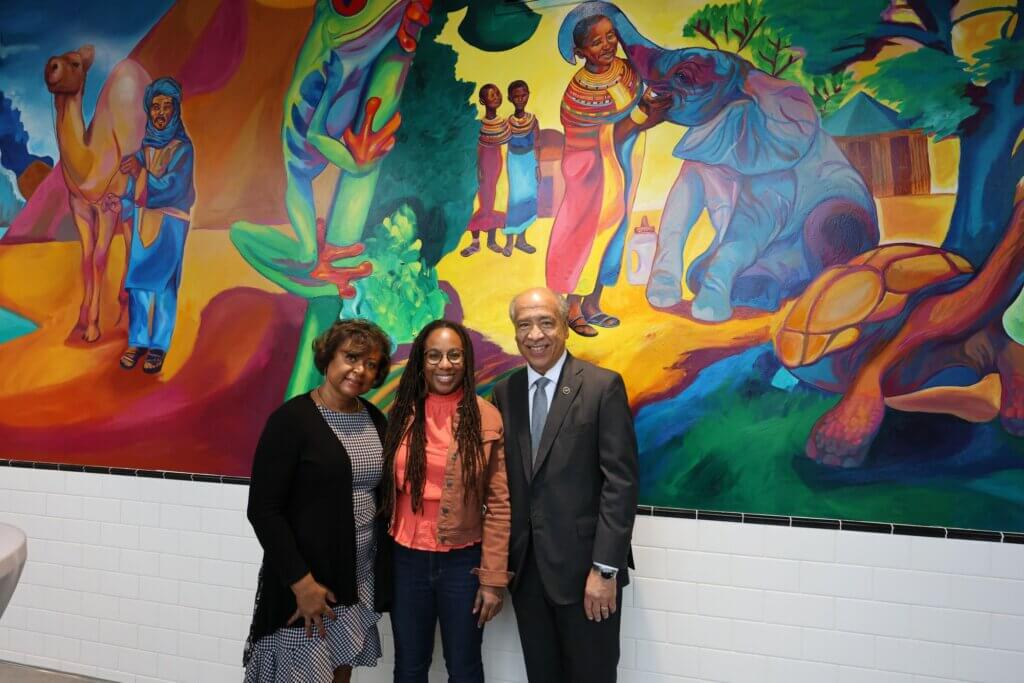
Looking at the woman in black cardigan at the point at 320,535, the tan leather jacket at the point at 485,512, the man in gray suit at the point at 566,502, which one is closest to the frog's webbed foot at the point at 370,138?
the woman in black cardigan at the point at 320,535

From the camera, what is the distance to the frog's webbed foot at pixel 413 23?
10.2ft

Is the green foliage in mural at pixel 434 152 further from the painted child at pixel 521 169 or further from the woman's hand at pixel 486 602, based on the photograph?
the woman's hand at pixel 486 602

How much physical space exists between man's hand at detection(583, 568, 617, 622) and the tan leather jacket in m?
0.28

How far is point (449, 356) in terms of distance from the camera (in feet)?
8.37

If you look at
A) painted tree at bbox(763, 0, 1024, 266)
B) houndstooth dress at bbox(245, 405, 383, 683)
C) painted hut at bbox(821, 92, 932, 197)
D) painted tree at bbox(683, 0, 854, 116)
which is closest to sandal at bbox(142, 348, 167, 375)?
houndstooth dress at bbox(245, 405, 383, 683)

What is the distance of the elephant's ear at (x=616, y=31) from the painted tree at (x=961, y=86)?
687 millimetres

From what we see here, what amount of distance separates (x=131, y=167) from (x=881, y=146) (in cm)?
323

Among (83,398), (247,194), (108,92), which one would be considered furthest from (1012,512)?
(108,92)

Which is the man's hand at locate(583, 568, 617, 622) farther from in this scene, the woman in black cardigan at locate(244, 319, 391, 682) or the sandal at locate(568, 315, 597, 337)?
the sandal at locate(568, 315, 597, 337)

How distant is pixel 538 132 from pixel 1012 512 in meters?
2.12

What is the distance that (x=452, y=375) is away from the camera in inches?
101

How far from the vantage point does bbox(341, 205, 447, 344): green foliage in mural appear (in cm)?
309

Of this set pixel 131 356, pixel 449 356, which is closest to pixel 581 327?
pixel 449 356

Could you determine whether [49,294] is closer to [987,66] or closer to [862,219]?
[862,219]
